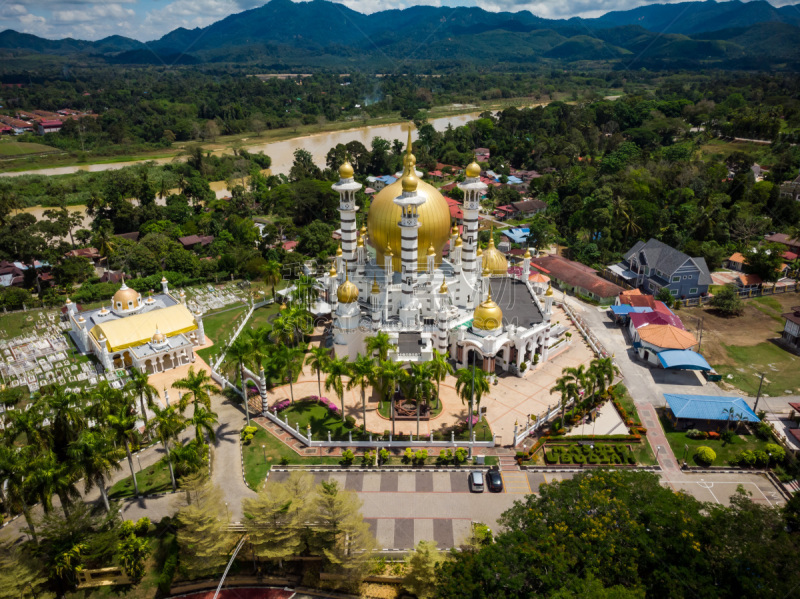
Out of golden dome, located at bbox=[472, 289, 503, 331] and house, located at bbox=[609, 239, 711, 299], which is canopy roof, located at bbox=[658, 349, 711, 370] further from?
house, located at bbox=[609, 239, 711, 299]

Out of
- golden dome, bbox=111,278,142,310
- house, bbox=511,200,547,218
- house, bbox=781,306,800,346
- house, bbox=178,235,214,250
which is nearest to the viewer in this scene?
house, bbox=781,306,800,346

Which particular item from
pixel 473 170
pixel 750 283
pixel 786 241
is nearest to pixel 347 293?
pixel 473 170

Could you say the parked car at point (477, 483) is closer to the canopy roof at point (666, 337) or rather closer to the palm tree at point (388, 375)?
the palm tree at point (388, 375)

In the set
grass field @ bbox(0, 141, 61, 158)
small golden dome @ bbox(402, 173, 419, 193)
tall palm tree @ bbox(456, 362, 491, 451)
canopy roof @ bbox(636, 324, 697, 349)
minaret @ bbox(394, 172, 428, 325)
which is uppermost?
small golden dome @ bbox(402, 173, 419, 193)

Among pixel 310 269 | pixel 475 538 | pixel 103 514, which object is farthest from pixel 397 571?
pixel 310 269

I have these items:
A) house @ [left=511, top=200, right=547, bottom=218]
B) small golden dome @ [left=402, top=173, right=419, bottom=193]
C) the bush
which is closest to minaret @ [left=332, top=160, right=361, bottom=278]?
small golden dome @ [left=402, top=173, right=419, bottom=193]

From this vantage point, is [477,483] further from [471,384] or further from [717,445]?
[717,445]

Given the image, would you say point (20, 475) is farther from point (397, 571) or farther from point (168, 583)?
point (397, 571)
